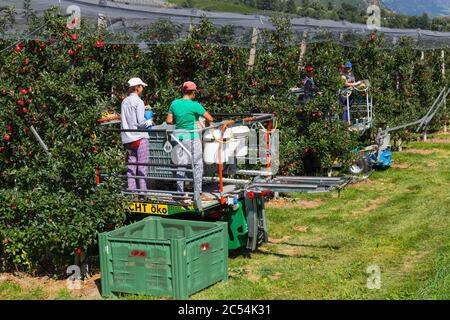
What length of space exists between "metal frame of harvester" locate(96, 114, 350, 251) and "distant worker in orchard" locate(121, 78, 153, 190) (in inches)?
5.3

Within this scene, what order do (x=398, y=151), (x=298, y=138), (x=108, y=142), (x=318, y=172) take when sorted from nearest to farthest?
(x=108, y=142)
(x=298, y=138)
(x=318, y=172)
(x=398, y=151)

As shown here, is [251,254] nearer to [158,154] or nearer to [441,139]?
[158,154]

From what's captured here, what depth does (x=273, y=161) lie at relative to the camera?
11.0 meters

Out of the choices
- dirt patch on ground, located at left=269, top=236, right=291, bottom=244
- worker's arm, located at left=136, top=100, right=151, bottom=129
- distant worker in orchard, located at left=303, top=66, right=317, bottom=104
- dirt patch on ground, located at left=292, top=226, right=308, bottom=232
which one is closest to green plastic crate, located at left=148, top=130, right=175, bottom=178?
worker's arm, located at left=136, top=100, right=151, bottom=129

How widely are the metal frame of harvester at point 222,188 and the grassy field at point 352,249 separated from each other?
A: 1.88 feet

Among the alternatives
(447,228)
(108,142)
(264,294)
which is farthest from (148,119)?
(447,228)

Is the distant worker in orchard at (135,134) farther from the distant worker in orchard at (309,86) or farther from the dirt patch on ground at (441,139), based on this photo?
the dirt patch on ground at (441,139)

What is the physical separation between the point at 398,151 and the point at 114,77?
1112 centimetres

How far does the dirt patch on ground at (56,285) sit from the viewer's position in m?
8.65

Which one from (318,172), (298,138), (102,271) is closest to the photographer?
(102,271)

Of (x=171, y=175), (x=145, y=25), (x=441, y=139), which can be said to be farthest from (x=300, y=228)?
(x=441, y=139)

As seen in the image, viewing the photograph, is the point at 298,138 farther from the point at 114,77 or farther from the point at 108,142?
the point at 108,142

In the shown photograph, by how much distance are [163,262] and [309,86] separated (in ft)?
26.3

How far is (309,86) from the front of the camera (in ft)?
49.1
